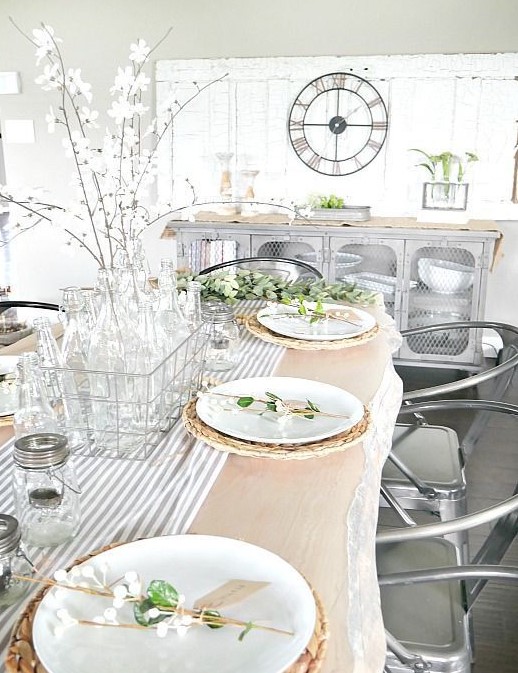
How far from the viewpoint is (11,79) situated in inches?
192

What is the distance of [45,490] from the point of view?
981 millimetres

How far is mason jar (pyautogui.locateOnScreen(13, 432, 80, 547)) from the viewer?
934mm

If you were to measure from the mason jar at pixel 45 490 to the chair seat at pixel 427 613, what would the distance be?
0.62 m

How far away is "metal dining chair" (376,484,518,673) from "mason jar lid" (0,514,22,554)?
603 millimetres

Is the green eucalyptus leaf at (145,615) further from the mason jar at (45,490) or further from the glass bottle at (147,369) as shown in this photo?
the glass bottle at (147,369)

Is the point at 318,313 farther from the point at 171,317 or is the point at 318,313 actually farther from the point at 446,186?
the point at 446,186

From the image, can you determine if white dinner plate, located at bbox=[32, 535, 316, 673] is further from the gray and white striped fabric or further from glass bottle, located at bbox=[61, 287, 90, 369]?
glass bottle, located at bbox=[61, 287, 90, 369]

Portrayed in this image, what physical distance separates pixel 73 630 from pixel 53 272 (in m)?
4.73

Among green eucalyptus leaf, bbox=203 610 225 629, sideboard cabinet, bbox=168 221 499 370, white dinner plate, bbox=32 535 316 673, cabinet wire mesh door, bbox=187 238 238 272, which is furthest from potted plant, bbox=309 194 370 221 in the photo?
green eucalyptus leaf, bbox=203 610 225 629

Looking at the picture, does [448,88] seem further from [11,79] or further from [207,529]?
[207,529]

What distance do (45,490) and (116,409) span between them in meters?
0.27

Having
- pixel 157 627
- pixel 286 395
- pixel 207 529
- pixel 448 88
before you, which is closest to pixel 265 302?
pixel 286 395

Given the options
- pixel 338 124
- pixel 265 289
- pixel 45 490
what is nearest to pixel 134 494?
pixel 45 490

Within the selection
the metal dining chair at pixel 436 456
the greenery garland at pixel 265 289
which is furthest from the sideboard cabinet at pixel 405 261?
the metal dining chair at pixel 436 456
